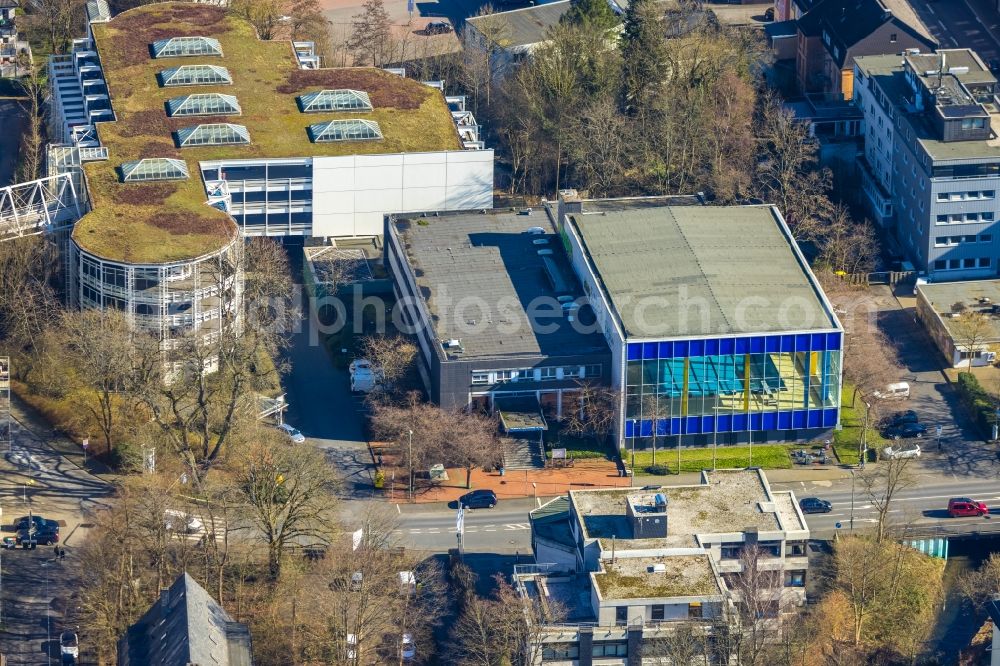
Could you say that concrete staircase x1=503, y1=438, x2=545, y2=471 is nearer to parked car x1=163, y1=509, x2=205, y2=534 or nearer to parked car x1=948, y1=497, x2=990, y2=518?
parked car x1=163, y1=509, x2=205, y2=534

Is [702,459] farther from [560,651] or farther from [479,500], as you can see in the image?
[560,651]

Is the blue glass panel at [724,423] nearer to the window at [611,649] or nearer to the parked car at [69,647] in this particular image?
the window at [611,649]

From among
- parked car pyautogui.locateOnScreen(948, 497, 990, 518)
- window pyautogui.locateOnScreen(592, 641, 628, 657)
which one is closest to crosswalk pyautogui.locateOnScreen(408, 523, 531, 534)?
window pyautogui.locateOnScreen(592, 641, 628, 657)

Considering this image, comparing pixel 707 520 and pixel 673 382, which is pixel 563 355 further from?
pixel 707 520

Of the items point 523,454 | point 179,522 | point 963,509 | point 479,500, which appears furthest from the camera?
point 523,454

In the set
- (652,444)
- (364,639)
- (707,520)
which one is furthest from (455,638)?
(652,444)

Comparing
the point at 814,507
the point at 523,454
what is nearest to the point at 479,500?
the point at 523,454

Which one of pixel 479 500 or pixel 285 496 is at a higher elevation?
pixel 285 496
